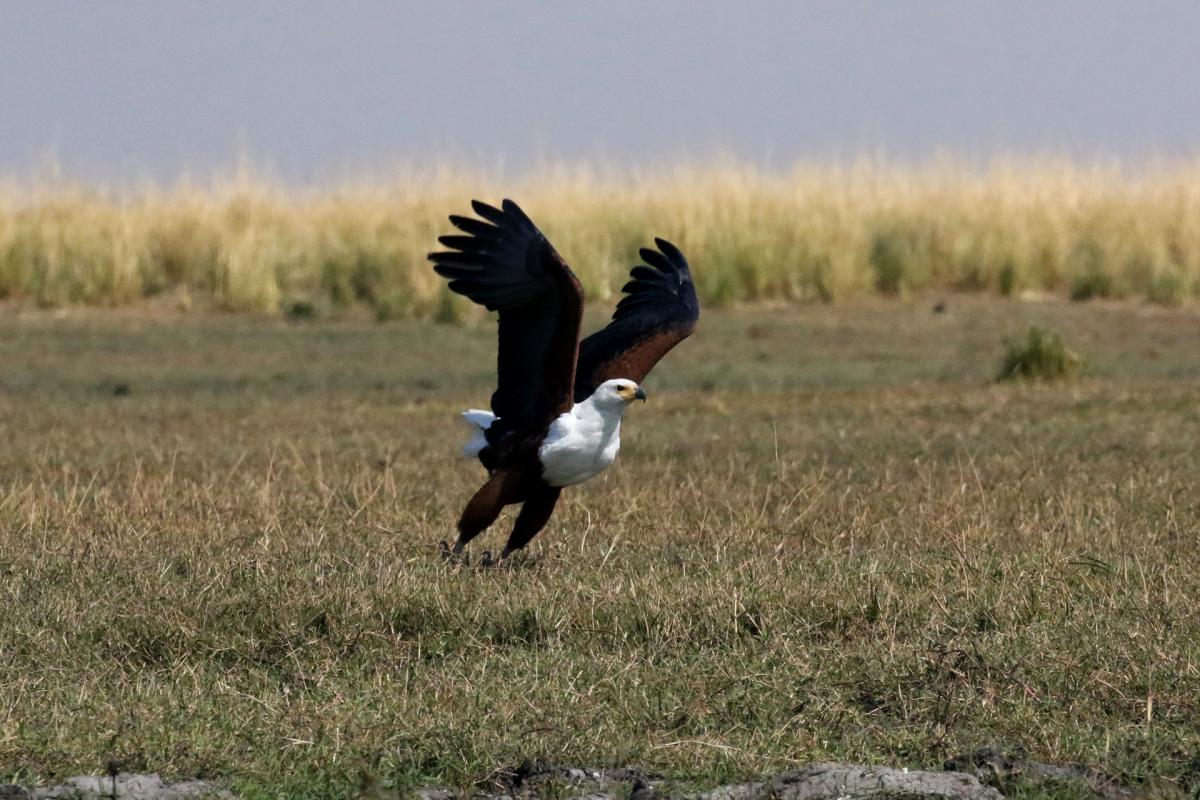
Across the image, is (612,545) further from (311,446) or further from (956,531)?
(311,446)

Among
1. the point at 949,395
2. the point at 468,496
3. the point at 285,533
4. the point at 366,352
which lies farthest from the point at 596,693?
the point at 366,352

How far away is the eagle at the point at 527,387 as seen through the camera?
266 inches

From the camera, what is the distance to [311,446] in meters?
10.9

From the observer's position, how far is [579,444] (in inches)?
273

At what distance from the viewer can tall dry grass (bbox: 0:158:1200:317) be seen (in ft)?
67.6

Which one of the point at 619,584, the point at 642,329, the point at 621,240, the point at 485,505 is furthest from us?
the point at 621,240

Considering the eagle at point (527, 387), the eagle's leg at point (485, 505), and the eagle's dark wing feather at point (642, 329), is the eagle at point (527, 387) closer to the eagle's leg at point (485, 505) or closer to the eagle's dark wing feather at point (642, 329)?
the eagle's leg at point (485, 505)

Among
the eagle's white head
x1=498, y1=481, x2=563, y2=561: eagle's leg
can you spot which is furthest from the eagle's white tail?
the eagle's white head

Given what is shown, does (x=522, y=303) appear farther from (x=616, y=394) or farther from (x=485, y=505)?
(x=485, y=505)

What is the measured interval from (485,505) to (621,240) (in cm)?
1543

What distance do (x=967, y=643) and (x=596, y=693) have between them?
1129 millimetres

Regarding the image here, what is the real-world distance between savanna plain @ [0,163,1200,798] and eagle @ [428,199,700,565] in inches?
10.5

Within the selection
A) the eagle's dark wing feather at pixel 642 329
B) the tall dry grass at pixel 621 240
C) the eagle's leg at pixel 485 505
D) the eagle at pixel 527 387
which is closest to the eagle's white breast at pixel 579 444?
the eagle at pixel 527 387

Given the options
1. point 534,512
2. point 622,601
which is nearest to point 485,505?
point 534,512
